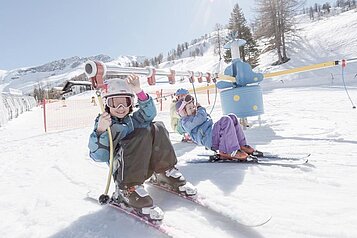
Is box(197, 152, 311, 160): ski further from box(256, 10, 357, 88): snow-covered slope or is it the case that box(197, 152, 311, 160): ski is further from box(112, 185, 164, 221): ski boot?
box(256, 10, 357, 88): snow-covered slope

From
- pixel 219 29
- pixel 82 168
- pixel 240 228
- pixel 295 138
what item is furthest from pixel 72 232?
pixel 219 29

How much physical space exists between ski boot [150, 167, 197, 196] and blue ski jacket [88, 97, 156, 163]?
0.55 metres

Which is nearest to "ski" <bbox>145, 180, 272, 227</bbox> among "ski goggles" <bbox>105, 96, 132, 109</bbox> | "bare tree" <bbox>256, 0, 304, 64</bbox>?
"ski goggles" <bbox>105, 96, 132, 109</bbox>

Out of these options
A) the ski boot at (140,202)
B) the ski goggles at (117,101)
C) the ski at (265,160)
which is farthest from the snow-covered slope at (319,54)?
the ski boot at (140,202)

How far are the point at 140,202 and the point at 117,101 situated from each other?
933 mm

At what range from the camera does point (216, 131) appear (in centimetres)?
405

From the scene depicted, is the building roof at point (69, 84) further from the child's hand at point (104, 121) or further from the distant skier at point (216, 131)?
the distant skier at point (216, 131)

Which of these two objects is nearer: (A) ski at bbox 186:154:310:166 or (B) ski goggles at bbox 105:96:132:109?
(B) ski goggles at bbox 105:96:132:109

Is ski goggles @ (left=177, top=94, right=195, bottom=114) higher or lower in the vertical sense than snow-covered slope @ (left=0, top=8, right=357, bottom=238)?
higher

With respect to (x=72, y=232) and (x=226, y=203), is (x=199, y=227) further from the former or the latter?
(x=72, y=232)

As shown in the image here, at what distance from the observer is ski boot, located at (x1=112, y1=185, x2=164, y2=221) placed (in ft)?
7.65

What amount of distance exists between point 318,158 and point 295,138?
1585 millimetres

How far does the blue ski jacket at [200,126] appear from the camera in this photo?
4149mm

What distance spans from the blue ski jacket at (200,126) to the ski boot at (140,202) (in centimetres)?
179
